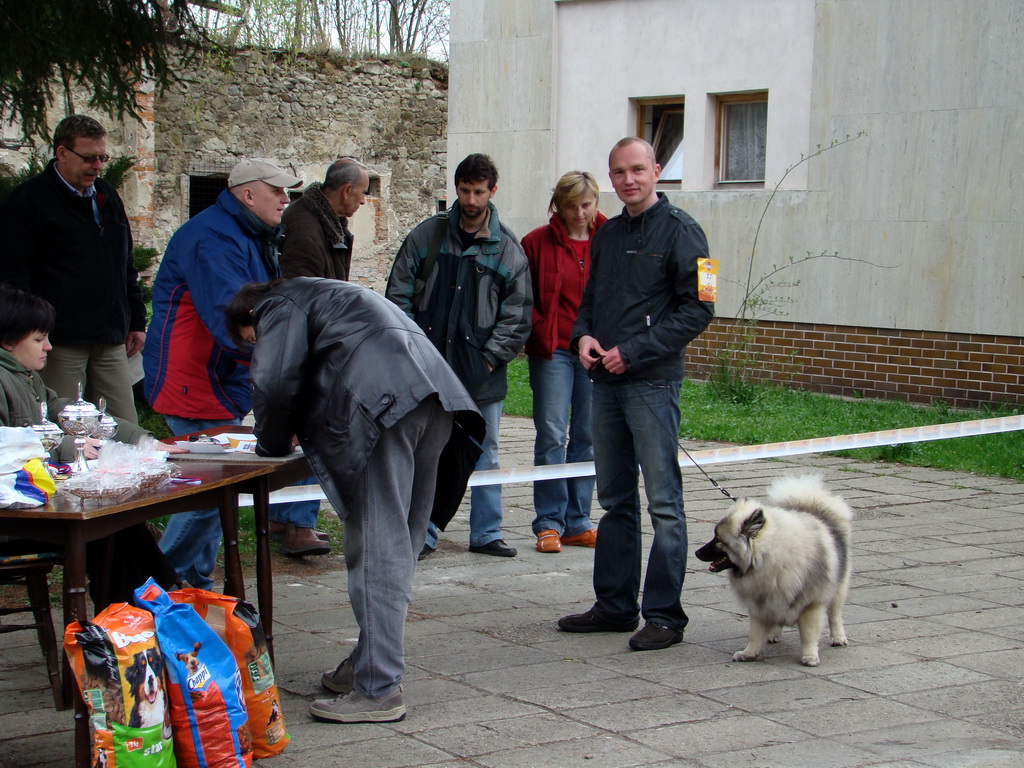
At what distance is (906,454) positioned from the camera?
10141 mm

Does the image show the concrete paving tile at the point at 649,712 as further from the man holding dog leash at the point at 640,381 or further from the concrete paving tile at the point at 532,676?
the man holding dog leash at the point at 640,381

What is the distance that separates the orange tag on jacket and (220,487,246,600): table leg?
2098mm

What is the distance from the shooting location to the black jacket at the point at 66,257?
599cm

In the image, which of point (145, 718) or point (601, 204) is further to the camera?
point (601, 204)

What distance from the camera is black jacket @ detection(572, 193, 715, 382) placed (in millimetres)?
5145

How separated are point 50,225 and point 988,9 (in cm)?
958

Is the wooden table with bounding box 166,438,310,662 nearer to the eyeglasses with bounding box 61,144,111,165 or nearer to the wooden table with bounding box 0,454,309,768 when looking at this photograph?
the wooden table with bounding box 0,454,309,768

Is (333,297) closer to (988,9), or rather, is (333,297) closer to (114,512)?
(114,512)

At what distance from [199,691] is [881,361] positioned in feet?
34.8

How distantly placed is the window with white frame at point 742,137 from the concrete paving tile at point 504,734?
35.1ft

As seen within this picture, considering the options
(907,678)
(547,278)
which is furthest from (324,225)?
(907,678)

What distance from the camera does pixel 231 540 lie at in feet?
14.4

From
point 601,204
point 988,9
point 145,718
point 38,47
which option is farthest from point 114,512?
point 601,204

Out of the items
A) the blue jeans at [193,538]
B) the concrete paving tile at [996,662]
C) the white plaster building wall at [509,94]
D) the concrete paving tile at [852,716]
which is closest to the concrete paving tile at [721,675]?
the concrete paving tile at [852,716]
